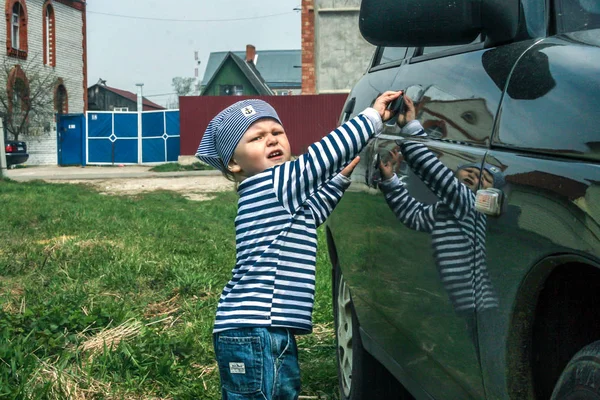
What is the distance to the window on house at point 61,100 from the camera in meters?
38.7

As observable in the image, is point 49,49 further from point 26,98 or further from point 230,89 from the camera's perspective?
point 230,89

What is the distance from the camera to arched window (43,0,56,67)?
39.0 m

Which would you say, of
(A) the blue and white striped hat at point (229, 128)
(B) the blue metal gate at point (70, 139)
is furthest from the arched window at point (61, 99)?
(A) the blue and white striped hat at point (229, 128)

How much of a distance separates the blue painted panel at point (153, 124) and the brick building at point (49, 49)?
560cm

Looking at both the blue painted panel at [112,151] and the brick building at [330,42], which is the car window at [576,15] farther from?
the blue painted panel at [112,151]

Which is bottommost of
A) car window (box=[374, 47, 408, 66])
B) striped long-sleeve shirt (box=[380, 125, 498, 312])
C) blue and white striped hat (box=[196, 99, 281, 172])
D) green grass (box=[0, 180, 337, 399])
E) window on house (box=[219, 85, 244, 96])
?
green grass (box=[0, 180, 337, 399])

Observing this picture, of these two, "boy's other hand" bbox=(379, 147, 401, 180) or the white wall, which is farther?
the white wall

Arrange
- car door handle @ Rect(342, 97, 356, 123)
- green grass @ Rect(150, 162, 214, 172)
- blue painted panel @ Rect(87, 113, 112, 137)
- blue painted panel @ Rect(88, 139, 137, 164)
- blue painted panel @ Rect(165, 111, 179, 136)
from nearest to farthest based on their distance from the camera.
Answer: car door handle @ Rect(342, 97, 356, 123), green grass @ Rect(150, 162, 214, 172), blue painted panel @ Rect(165, 111, 179, 136), blue painted panel @ Rect(88, 139, 137, 164), blue painted panel @ Rect(87, 113, 112, 137)

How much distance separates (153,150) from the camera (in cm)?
3278

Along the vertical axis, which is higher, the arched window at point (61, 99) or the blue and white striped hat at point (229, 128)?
the arched window at point (61, 99)

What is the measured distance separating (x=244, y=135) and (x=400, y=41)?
87 centimetres

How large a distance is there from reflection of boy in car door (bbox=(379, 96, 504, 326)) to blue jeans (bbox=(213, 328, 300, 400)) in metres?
0.61

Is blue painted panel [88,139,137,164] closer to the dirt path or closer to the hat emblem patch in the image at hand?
the dirt path

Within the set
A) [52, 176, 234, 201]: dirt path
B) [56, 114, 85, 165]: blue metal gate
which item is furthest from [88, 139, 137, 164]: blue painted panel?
[52, 176, 234, 201]: dirt path
